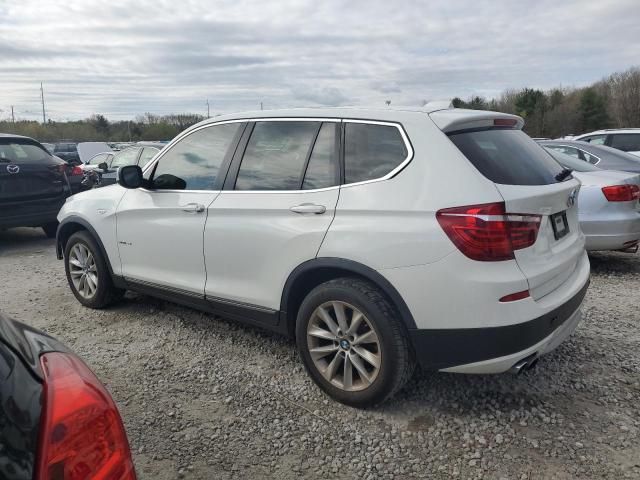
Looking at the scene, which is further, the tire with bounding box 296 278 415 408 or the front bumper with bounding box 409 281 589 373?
the tire with bounding box 296 278 415 408

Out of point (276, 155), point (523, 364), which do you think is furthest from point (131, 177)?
point (523, 364)

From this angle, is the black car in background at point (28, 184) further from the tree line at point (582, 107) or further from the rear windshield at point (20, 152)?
the tree line at point (582, 107)

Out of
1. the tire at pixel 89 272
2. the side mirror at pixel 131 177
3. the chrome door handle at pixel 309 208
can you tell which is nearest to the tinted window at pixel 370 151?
the chrome door handle at pixel 309 208

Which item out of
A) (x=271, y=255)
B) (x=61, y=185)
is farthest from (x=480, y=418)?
(x=61, y=185)

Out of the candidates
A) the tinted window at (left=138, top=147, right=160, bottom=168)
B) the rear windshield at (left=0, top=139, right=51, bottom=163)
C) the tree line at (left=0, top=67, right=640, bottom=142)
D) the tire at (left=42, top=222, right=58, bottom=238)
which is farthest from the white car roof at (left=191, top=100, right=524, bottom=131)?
the tree line at (left=0, top=67, right=640, bottom=142)

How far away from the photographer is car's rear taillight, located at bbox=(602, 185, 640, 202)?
18.0ft

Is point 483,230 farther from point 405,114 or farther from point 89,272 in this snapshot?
point 89,272

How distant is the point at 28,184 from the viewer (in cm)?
762

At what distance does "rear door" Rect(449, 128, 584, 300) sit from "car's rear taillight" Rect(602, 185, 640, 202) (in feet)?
8.28

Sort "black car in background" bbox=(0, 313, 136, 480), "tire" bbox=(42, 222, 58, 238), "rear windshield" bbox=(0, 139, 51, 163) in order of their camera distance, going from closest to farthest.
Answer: "black car in background" bbox=(0, 313, 136, 480)
"rear windshield" bbox=(0, 139, 51, 163)
"tire" bbox=(42, 222, 58, 238)

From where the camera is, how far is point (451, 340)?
2717 mm

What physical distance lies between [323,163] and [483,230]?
109cm

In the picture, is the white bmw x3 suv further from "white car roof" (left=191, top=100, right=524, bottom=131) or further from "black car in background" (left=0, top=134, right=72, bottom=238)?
"black car in background" (left=0, top=134, right=72, bottom=238)

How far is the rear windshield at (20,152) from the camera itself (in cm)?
752
